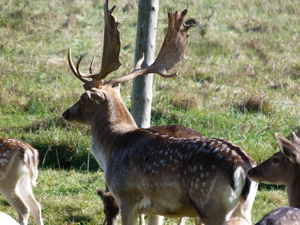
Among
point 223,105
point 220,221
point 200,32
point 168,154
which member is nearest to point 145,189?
point 168,154

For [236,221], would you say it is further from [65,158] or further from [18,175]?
[65,158]

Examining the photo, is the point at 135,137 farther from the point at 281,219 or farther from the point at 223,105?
the point at 223,105

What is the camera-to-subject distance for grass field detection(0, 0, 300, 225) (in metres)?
7.07

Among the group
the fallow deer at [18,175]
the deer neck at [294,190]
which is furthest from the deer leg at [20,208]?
the deer neck at [294,190]

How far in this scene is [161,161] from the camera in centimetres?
465

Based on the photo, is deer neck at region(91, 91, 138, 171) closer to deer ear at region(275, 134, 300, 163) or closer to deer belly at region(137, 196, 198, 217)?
deer belly at region(137, 196, 198, 217)

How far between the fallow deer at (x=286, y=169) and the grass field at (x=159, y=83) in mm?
1023

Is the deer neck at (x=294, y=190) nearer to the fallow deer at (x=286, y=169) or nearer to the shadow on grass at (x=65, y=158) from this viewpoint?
the fallow deer at (x=286, y=169)

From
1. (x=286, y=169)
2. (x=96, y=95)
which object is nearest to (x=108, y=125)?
(x=96, y=95)

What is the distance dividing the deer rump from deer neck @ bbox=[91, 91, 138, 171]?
9.4 inches

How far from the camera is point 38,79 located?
400 inches

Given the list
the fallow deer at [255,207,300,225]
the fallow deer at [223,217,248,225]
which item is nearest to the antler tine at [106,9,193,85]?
the fallow deer at [223,217,248,225]

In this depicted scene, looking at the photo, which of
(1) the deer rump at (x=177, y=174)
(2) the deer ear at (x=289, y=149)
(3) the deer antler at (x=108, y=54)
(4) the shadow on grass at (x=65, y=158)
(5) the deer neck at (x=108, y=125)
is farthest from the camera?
(4) the shadow on grass at (x=65, y=158)

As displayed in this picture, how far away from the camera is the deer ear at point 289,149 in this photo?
188 inches
